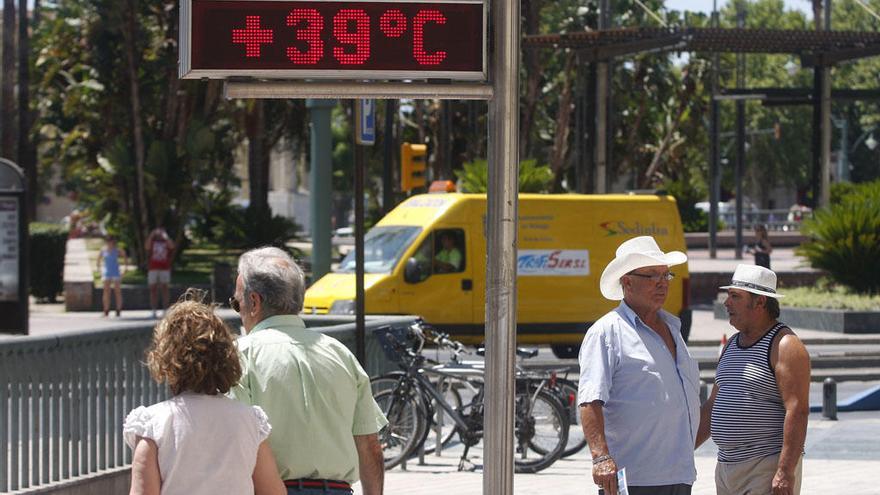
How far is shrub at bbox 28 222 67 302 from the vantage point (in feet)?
97.2

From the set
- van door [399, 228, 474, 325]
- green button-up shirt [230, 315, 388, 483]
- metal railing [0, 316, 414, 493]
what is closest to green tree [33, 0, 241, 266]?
van door [399, 228, 474, 325]

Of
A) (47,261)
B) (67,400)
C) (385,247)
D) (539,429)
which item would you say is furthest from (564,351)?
(47,261)

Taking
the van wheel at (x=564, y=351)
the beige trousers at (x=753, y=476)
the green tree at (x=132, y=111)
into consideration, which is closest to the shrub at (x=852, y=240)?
the van wheel at (x=564, y=351)

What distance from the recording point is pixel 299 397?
14.7 feet

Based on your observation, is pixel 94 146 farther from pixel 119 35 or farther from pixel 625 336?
pixel 625 336

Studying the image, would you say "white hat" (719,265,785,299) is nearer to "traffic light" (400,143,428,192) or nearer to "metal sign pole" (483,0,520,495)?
"metal sign pole" (483,0,520,495)

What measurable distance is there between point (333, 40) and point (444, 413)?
7.08 m

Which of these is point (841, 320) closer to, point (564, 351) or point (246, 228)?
point (564, 351)

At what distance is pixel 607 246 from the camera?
2011cm

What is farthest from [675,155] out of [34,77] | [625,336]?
[625,336]

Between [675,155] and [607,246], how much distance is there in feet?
156

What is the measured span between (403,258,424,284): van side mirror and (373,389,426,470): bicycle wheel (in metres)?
8.09

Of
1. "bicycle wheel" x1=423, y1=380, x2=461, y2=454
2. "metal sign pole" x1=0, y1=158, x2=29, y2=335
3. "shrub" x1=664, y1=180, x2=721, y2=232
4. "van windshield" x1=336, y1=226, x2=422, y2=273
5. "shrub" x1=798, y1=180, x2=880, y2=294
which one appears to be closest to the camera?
"bicycle wheel" x1=423, y1=380, x2=461, y2=454

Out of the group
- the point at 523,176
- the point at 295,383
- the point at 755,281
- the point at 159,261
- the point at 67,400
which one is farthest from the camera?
the point at 523,176
